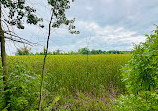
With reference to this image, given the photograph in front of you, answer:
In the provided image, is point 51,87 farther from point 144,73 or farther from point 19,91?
point 144,73

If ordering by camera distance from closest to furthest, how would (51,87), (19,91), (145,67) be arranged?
(145,67)
(19,91)
(51,87)

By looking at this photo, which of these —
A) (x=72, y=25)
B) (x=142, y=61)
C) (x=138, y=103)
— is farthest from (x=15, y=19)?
(x=138, y=103)

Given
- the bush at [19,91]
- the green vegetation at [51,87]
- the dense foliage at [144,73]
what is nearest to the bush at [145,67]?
the dense foliage at [144,73]

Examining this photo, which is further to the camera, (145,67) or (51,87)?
(51,87)

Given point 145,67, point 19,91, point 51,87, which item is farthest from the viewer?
point 51,87

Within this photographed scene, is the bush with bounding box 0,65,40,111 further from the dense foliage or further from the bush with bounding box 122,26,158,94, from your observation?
the bush with bounding box 122,26,158,94

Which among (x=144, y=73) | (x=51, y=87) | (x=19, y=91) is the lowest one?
(x=51, y=87)

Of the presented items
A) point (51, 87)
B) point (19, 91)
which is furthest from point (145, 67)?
point (51, 87)

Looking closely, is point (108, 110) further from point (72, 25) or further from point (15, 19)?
point (15, 19)

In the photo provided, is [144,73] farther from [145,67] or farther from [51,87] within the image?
[51,87]

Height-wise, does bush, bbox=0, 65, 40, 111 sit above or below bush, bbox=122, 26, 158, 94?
below

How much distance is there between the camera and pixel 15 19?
211 cm

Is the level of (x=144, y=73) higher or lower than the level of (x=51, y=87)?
higher

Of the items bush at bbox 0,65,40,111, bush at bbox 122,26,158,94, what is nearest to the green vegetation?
bush at bbox 0,65,40,111
